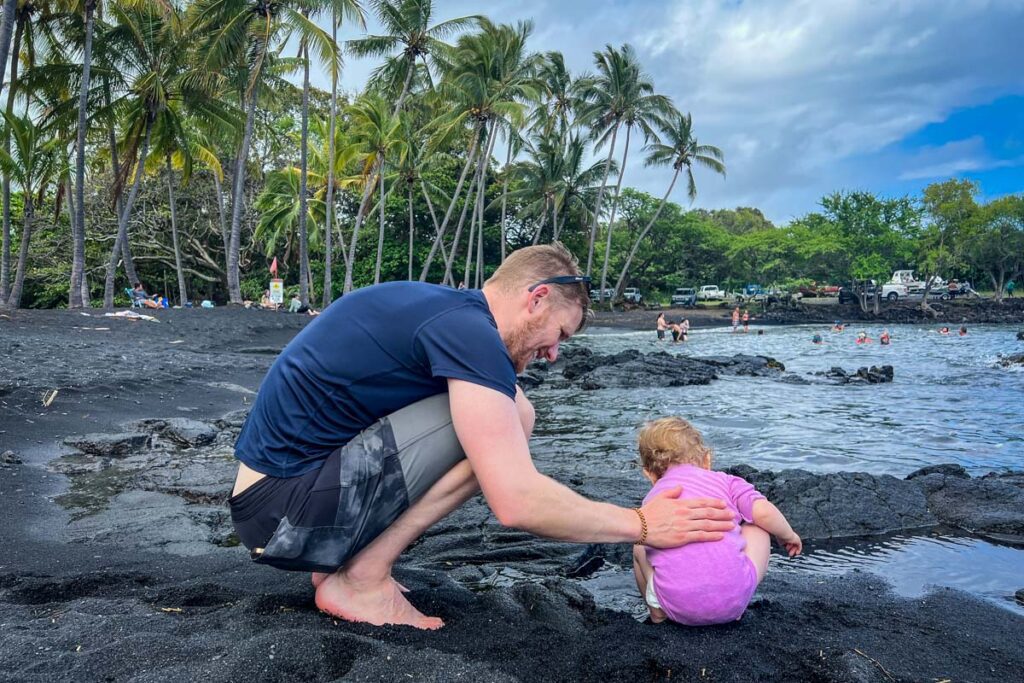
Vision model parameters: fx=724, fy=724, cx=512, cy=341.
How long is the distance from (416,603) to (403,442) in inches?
30.1

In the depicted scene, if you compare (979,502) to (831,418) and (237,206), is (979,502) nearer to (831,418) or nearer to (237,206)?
(831,418)

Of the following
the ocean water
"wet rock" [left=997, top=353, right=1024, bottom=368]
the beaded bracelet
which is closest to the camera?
the beaded bracelet

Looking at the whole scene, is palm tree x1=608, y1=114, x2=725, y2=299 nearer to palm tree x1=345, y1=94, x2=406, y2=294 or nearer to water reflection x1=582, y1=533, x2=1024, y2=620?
palm tree x1=345, y1=94, x2=406, y2=294

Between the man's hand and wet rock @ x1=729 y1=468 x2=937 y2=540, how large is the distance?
2034mm

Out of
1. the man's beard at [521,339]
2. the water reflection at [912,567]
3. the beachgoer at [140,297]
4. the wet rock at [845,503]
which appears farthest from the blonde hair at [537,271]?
the beachgoer at [140,297]

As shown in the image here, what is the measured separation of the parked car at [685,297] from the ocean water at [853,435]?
33980 millimetres

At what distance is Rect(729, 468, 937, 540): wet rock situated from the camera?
4.24 metres

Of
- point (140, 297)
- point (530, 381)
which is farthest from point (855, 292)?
point (140, 297)

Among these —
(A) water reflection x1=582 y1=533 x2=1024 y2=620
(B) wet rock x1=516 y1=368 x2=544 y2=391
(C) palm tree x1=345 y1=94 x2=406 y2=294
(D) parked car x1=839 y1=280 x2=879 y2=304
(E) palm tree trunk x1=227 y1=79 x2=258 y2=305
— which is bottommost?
(B) wet rock x1=516 y1=368 x2=544 y2=391

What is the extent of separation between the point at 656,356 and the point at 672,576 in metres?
15.3

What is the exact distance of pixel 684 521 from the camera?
238 cm

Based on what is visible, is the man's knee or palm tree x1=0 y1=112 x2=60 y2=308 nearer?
the man's knee

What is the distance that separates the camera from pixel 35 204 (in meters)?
30.3

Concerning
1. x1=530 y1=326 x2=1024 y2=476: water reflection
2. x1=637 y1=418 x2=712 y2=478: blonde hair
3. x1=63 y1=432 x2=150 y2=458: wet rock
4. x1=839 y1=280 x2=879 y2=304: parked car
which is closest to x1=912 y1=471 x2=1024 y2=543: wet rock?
x1=530 y1=326 x2=1024 y2=476: water reflection
